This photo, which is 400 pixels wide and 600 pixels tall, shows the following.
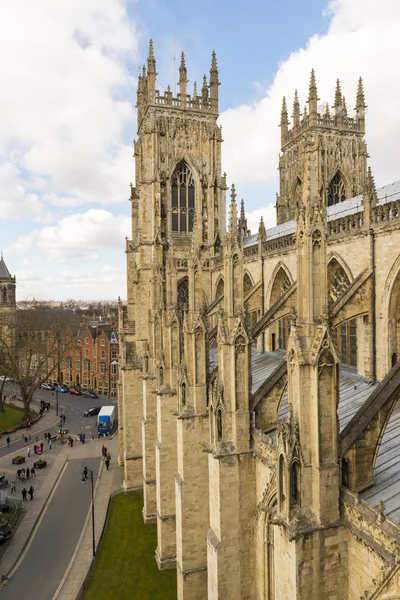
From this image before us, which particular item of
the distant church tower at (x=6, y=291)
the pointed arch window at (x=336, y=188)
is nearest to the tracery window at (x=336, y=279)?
the pointed arch window at (x=336, y=188)

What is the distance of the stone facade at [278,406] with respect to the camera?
9.01 m

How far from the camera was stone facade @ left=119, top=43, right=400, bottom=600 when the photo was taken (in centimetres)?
901

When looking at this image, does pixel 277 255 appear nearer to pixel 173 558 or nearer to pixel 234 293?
pixel 234 293

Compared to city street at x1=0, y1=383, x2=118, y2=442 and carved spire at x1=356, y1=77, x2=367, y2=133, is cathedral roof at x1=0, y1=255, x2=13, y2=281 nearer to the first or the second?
city street at x1=0, y1=383, x2=118, y2=442

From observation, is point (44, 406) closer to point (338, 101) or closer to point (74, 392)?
point (74, 392)

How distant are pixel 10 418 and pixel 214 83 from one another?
41.3 m

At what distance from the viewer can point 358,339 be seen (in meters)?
16.7

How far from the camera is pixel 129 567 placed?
67.0ft

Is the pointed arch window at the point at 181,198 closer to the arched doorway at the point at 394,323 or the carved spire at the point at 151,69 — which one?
the carved spire at the point at 151,69

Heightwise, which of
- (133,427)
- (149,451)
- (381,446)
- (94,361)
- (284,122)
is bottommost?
(149,451)

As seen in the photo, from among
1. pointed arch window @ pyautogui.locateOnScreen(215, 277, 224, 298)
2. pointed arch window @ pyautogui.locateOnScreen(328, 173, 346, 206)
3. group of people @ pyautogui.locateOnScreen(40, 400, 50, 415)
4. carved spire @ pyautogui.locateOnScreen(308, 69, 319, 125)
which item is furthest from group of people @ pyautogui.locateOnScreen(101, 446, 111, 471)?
carved spire @ pyautogui.locateOnScreen(308, 69, 319, 125)

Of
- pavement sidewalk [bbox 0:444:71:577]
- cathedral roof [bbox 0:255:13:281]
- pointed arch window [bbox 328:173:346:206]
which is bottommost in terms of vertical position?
pavement sidewalk [bbox 0:444:71:577]

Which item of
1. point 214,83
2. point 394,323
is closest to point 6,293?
point 214,83

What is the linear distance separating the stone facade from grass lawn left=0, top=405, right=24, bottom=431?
22.2 meters
